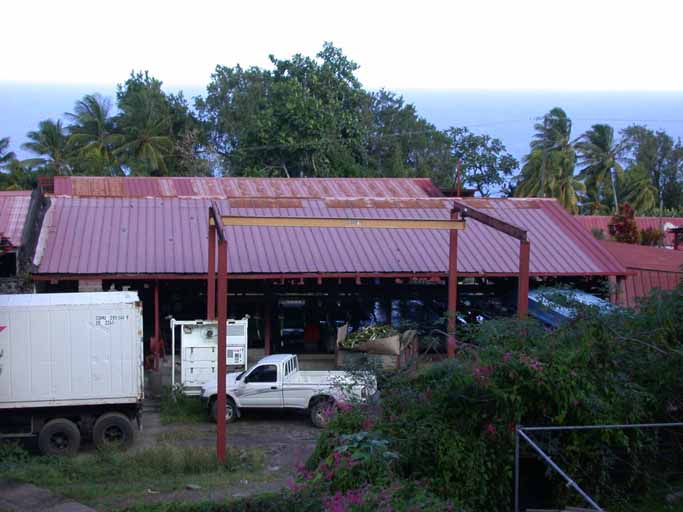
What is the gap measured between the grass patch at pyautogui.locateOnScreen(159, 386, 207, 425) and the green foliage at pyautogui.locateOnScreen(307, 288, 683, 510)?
775 cm

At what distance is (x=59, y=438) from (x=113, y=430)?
102 centimetres

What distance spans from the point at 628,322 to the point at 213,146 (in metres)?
47.2

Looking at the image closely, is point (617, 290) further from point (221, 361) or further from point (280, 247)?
point (221, 361)

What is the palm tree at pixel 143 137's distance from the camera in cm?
5025

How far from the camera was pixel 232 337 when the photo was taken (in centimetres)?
1978

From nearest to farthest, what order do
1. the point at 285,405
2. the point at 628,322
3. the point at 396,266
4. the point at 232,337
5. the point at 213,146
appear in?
the point at 628,322 < the point at 285,405 < the point at 232,337 < the point at 396,266 < the point at 213,146

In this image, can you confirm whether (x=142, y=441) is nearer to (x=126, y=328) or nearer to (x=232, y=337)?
(x=126, y=328)

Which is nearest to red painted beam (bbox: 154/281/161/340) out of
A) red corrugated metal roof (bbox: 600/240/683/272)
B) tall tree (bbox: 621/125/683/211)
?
red corrugated metal roof (bbox: 600/240/683/272)

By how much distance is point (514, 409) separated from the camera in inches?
417

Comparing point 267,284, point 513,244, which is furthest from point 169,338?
point 513,244

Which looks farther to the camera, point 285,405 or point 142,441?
point 285,405

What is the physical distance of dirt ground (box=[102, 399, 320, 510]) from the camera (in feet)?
41.5

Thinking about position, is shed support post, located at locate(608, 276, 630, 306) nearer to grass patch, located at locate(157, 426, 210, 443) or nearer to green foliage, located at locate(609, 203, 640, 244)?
grass patch, located at locate(157, 426, 210, 443)

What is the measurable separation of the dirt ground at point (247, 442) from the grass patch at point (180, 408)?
0.73 feet
